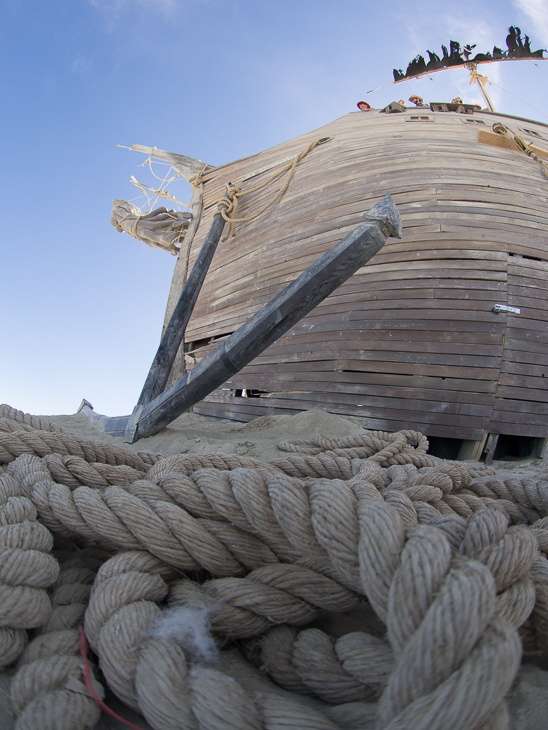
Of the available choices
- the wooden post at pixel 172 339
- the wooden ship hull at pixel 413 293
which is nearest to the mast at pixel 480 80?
the wooden ship hull at pixel 413 293

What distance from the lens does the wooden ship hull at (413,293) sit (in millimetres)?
3334

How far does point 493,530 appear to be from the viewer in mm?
699

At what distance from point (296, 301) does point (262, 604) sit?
1642 millimetres

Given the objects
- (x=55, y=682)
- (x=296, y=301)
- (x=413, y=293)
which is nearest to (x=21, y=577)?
(x=55, y=682)

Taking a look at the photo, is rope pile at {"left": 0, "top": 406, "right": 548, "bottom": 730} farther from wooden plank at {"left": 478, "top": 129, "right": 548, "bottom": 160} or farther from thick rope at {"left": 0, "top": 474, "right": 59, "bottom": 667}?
wooden plank at {"left": 478, "top": 129, "right": 548, "bottom": 160}

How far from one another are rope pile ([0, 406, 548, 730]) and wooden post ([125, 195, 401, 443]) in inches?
53.3

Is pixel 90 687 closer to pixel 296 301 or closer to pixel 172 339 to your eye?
pixel 296 301

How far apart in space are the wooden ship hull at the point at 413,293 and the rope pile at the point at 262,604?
242 cm

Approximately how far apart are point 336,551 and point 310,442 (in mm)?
1712

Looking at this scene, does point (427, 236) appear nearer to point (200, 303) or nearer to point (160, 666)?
point (200, 303)

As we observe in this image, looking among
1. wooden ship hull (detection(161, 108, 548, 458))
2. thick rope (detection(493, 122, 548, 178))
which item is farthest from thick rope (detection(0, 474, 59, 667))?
thick rope (detection(493, 122, 548, 178))

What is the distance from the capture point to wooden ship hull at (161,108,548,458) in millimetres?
3334

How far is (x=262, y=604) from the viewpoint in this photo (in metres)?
0.82

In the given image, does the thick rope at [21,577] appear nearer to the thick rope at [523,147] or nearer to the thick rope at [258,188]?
the thick rope at [258,188]
